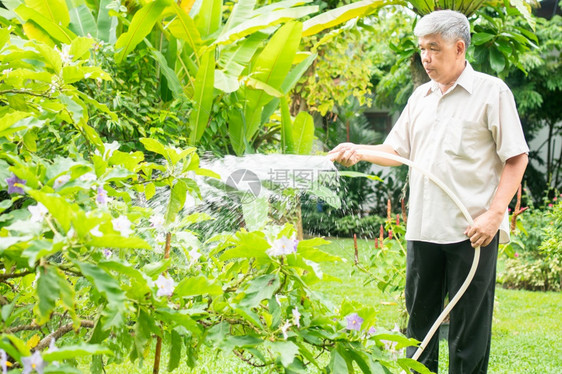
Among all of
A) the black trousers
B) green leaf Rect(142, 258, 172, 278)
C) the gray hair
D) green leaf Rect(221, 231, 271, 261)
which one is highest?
the gray hair

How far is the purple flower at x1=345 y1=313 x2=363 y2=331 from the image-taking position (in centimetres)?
145

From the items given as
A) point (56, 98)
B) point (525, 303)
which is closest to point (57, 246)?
point (56, 98)

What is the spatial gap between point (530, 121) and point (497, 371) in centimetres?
989

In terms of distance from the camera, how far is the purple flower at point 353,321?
1446 mm

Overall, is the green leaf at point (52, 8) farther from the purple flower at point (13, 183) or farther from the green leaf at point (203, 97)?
the purple flower at point (13, 183)

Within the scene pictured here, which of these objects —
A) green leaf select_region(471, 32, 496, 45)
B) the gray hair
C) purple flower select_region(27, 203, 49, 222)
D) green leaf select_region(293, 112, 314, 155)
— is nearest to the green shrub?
green leaf select_region(293, 112, 314, 155)

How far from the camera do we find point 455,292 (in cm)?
244

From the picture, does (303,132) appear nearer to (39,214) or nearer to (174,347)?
(174,347)

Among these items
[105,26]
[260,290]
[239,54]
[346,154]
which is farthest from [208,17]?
[260,290]

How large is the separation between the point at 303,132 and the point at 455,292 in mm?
2798

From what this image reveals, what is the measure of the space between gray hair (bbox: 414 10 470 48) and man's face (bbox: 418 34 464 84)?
18 millimetres

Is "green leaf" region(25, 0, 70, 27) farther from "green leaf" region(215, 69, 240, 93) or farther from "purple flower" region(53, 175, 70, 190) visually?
"purple flower" region(53, 175, 70, 190)

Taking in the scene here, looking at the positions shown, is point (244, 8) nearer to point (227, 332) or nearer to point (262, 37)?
point (262, 37)

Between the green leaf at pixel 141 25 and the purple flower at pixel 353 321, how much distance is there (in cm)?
Result: 323
